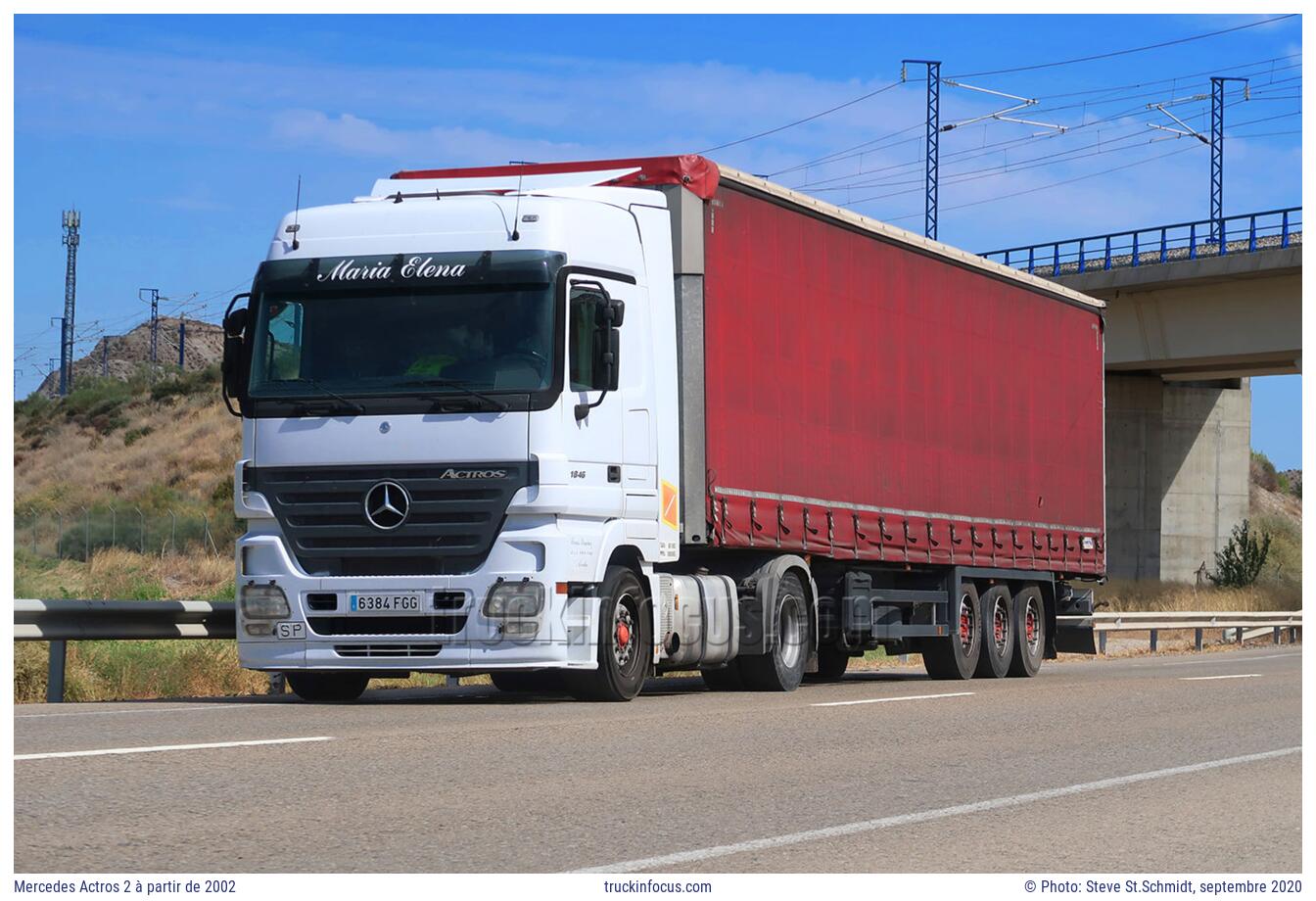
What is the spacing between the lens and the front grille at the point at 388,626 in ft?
45.4

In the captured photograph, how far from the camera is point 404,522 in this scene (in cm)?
1390

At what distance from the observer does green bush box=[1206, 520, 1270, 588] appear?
49562 mm

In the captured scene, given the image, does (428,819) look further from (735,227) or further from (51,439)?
(51,439)

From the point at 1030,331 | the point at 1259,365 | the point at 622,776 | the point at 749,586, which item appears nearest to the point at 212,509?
the point at 1259,365

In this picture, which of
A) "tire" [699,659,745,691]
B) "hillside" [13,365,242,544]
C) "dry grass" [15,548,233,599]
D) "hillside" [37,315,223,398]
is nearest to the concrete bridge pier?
"dry grass" [15,548,233,599]

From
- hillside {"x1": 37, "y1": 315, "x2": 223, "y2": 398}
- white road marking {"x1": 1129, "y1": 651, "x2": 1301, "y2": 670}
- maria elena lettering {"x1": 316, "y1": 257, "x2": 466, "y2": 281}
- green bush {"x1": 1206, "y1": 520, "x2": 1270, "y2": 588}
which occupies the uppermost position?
hillside {"x1": 37, "y1": 315, "x2": 223, "y2": 398}

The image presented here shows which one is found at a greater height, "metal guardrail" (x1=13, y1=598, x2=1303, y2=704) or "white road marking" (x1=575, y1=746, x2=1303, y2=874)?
"metal guardrail" (x1=13, y1=598, x2=1303, y2=704)

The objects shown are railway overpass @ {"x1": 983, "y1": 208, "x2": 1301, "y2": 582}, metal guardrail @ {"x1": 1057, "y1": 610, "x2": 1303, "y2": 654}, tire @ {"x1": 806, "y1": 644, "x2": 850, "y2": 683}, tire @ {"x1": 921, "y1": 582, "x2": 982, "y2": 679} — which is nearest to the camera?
tire @ {"x1": 921, "y1": 582, "x2": 982, "y2": 679}

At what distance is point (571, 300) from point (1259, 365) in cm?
3409

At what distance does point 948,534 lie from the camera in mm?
20047

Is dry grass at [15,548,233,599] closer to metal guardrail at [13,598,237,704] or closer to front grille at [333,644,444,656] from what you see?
metal guardrail at [13,598,237,704]

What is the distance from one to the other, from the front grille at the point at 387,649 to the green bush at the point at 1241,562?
127 feet

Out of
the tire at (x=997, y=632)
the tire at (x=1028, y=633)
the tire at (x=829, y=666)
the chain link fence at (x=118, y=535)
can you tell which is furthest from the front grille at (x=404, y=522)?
the chain link fence at (x=118, y=535)

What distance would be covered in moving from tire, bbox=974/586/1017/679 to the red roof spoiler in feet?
23.1
